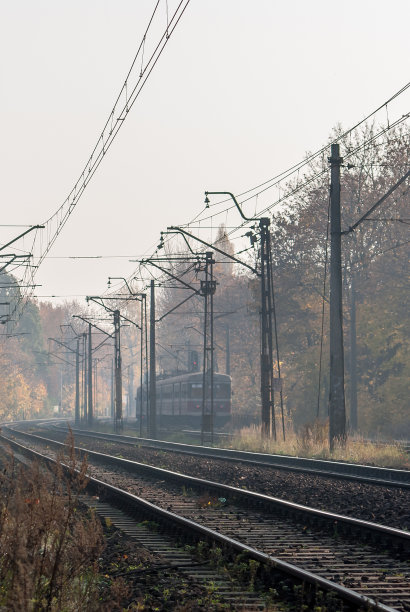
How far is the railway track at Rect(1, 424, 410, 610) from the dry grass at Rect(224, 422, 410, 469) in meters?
7.31

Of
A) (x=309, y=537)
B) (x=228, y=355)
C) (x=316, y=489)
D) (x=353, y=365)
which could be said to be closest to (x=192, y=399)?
(x=353, y=365)

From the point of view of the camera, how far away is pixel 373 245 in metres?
46.2

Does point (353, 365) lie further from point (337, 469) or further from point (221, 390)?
point (337, 469)

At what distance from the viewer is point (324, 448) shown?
2558cm

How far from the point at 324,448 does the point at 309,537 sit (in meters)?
15.0

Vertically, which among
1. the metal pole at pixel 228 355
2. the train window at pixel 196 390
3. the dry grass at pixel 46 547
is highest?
the metal pole at pixel 228 355

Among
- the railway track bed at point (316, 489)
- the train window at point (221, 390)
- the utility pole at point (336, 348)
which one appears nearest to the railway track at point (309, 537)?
the railway track bed at point (316, 489)

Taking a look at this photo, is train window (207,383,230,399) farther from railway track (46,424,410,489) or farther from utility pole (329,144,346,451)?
utility pole (329,144,346,451)

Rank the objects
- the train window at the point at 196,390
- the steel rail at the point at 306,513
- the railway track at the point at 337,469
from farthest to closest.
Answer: the train window at the point at 196,390 < the railway track at the point at 337,469 < the steel rail at the point at 306,513

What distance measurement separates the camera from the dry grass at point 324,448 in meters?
22.7

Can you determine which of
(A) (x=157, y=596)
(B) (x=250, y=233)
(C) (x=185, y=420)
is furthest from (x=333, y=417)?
(C) (x=185, y=420)

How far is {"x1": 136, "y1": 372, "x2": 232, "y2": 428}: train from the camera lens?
5146 centimetres

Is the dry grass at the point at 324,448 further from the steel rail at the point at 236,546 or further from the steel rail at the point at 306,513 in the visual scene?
the steel rail at the point at 236,546

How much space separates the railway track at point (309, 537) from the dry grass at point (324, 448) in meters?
7.31
